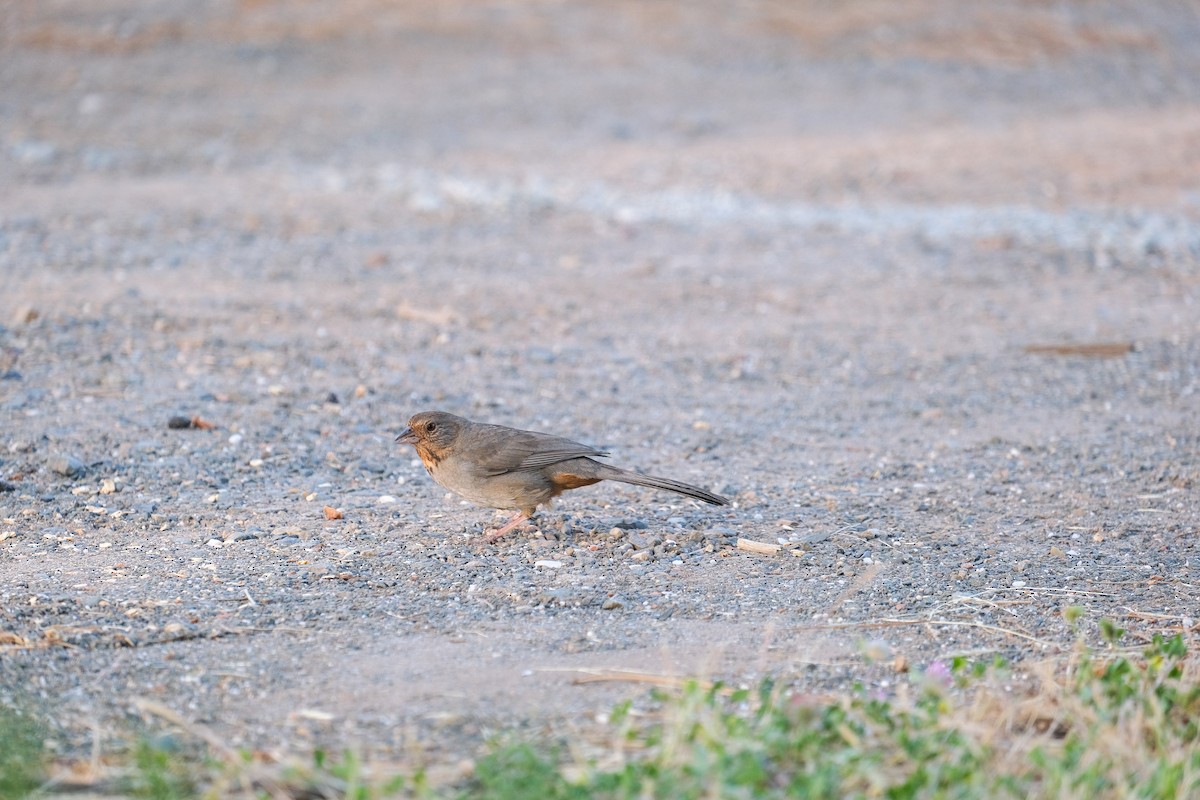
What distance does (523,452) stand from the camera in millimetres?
5883

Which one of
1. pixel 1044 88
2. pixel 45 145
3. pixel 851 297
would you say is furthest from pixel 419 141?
pixel 1044 88

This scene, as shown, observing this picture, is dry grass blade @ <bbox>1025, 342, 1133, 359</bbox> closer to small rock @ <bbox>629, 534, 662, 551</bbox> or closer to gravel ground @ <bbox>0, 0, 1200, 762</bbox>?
gravel ground @ <bbox>0, 0, 1200, 762</bbox>

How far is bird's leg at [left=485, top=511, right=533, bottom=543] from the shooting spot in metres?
5.85

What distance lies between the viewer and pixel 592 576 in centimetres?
542

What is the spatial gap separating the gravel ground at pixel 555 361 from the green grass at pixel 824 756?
0.96 ft

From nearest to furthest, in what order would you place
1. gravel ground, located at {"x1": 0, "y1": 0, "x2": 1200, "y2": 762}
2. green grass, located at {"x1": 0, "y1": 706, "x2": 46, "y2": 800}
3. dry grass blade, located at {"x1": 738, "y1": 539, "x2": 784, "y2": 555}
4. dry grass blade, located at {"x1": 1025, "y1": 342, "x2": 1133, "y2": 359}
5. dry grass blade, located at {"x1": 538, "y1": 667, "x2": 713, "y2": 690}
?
green grass, located at {"x1": 0, "y1": 706, "x2": 46, "y2": 800}
dry grass blade, located at {"x1": 538, "y1": 667, "x2": 713, "y2": 690}
gravel ground, located at {"x1": 0, "y1": 0, "x2": 1200, "y2": 762}
dry grass blade, located at {"x1": 738, "y1": 539, "x2": 784, "y2": 555}
dry grass blade, located at {"x1": 1025, "y1": 342, "x2": 1133, "y2": 359}

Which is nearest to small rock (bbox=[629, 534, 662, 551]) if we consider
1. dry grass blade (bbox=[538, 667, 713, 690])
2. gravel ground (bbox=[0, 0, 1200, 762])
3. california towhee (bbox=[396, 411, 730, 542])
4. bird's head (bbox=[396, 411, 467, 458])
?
gravel ground (bbox=[0, 0, 1200, 762])

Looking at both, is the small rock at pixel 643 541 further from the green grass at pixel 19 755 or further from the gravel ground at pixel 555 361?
the green grass at pixel 19 755

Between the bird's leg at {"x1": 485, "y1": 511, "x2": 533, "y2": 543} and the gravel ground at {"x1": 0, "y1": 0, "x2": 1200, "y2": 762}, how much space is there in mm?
62

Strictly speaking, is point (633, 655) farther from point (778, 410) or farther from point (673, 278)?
point (673, 278)

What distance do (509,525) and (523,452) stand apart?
32 centimetres

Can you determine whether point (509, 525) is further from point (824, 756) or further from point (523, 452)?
point (824, 756)

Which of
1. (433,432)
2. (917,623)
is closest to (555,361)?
(433,432)

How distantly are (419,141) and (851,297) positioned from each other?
7.64 metres
